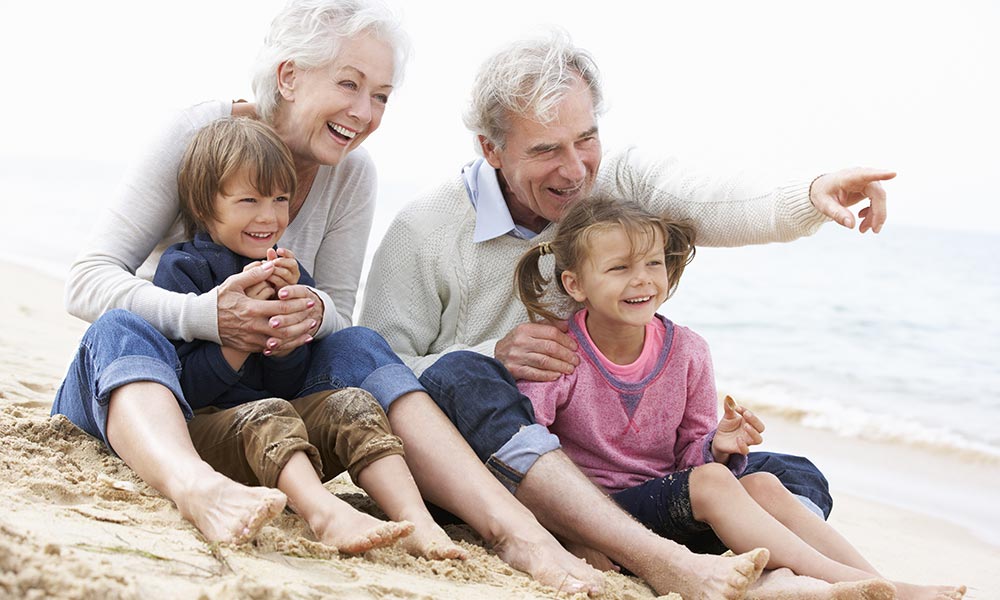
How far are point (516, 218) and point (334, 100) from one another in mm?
636

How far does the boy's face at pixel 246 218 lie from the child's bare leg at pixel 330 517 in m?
0.69

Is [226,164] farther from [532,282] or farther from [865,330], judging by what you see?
[865,330]

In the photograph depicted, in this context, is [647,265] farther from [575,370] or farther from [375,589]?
[375,589]

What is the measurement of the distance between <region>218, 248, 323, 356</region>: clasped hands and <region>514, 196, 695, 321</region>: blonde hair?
2.05 ft

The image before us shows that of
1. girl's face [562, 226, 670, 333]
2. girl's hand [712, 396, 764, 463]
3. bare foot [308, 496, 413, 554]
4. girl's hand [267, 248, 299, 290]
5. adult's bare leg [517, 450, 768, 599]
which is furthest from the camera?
girl's face [562, 226, 670, 333]

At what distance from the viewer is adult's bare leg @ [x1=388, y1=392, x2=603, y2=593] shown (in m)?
2.13

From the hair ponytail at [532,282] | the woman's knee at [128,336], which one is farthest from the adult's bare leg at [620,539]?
the woman's knee at [128,336]

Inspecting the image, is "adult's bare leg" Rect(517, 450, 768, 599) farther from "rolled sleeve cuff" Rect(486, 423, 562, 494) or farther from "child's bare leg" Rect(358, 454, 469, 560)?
"child's bare leg" Rect(358, 454, 469, 560)

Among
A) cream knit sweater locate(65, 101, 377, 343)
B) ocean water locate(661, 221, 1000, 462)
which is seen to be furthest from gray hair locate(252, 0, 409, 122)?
ocean water locate(661, 221, 1000, 462)

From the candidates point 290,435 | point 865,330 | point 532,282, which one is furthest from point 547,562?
point 865,330

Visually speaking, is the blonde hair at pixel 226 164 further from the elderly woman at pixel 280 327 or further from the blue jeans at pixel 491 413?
the blue jeans at pixel 491 413

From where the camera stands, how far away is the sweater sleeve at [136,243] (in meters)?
2.48

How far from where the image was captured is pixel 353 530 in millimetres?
2000

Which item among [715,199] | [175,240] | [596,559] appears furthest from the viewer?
[715,199]
